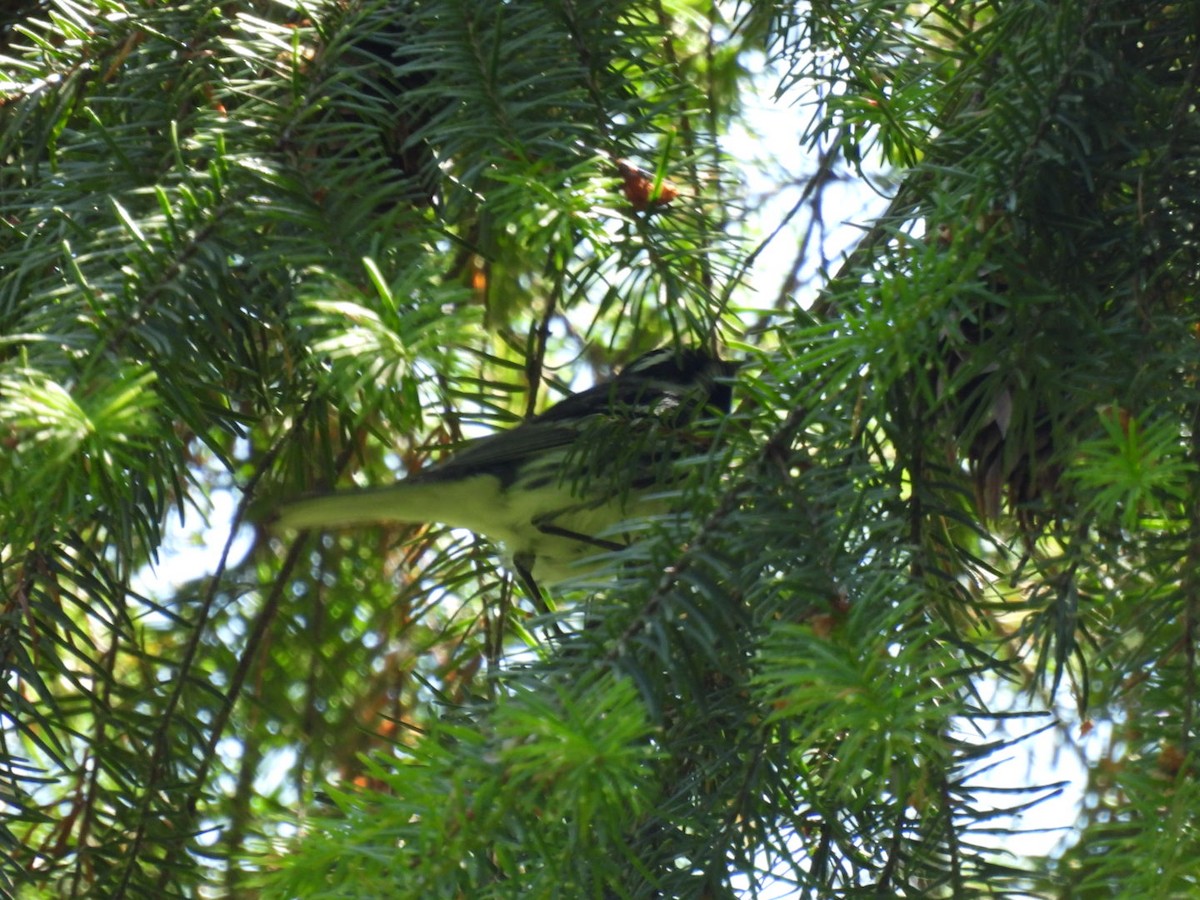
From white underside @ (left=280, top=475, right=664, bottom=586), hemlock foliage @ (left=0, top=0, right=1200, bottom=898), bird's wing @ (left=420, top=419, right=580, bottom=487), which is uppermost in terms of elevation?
bird's wing @ (left=420, top=419, right=580, bottom=487)

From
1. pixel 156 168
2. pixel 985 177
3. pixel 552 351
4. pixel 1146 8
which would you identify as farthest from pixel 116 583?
pixel 552 351

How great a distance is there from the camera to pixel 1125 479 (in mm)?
641

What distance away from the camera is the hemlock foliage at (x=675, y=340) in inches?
26.0

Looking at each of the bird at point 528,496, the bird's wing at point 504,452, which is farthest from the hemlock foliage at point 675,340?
the bird's wing at point 504,452

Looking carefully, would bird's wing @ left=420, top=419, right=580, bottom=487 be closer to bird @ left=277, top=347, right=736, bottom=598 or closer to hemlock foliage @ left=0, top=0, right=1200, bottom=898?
bird @ left=277, top=347, right=736, bottom=598

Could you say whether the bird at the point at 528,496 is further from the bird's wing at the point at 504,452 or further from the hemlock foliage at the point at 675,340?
the hemlock foliage at the point at 675,340

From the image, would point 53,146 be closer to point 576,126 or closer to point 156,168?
point 156,168

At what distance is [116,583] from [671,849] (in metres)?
0.52

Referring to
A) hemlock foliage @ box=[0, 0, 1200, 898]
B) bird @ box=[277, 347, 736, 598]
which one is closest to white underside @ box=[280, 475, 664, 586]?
bird @ box=[277, 347, 736, 598]

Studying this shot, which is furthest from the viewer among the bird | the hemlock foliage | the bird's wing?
the bird's wing

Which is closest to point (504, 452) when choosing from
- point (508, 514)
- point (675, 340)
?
point (508, 514)

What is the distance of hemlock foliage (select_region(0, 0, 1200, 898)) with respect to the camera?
2.16 ft

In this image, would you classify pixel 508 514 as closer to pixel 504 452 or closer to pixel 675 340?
pixel 504 452

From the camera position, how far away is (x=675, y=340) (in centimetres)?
104
